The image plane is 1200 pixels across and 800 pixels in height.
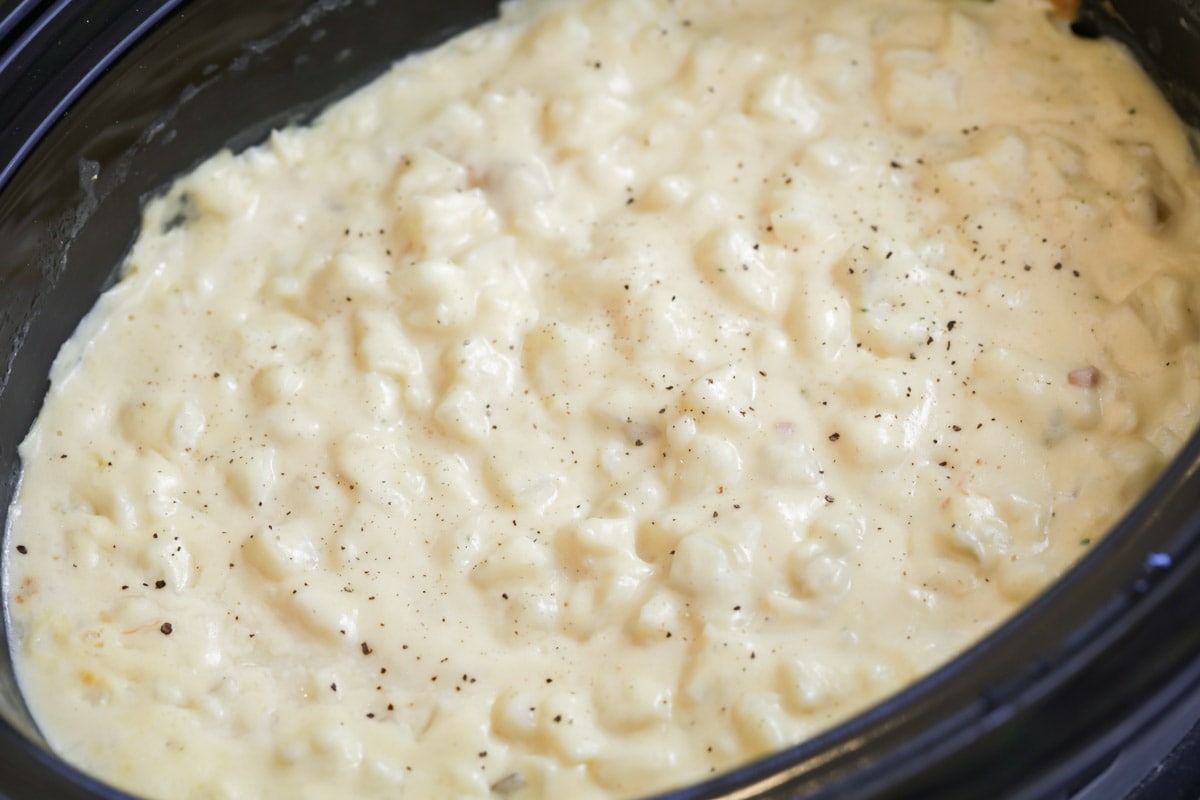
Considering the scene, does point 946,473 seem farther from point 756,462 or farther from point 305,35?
point 305,35

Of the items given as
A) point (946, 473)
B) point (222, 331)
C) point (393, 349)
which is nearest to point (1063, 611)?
point (946, 473)

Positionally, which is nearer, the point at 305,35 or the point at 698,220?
the point at 698,220

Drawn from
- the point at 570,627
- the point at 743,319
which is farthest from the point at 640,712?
the point at 743,319

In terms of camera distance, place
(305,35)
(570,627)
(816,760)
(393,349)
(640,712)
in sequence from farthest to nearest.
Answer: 1. (305,35)
2. (393,349)
3. (570,627)
4. (640,712)
5. (816,760)

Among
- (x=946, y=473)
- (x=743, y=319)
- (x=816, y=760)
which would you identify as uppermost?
(x=816, y=760)

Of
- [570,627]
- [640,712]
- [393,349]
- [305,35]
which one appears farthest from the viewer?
[305,35]

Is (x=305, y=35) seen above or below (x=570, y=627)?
above
